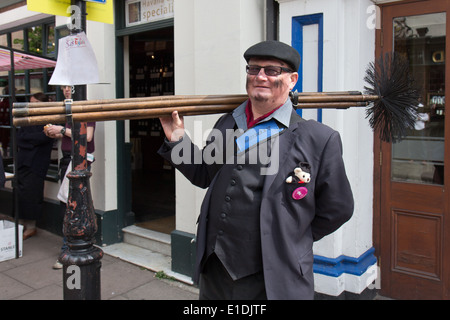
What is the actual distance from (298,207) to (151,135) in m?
8.84

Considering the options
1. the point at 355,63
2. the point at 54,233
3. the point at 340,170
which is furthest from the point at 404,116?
the point at 54,233

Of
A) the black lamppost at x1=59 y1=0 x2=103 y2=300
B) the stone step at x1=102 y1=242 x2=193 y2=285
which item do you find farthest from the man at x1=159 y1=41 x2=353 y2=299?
the stone step at x1=102 y1=242 x2=193 y2=285

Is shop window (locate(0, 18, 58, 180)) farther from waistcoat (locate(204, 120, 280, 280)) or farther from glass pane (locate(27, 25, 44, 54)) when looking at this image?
waistcoat (locate(204, 120, 280, 280))

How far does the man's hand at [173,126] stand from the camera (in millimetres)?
2150

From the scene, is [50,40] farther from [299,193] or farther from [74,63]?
[299,193]

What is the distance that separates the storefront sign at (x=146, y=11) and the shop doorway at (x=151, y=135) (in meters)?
1.51

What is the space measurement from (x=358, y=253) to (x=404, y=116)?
5.81ft

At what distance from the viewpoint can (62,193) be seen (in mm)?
5062

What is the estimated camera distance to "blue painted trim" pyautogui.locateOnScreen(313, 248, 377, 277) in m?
3.78

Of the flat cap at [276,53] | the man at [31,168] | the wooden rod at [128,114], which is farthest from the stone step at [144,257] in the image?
the flat cap at [276,53]

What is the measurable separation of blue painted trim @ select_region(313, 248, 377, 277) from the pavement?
4.32 feet

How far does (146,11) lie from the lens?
5297mm

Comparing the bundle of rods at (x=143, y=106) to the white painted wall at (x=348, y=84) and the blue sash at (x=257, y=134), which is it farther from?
the white painted wall at (x=348, y=84)

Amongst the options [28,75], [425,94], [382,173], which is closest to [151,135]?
[28,75]
